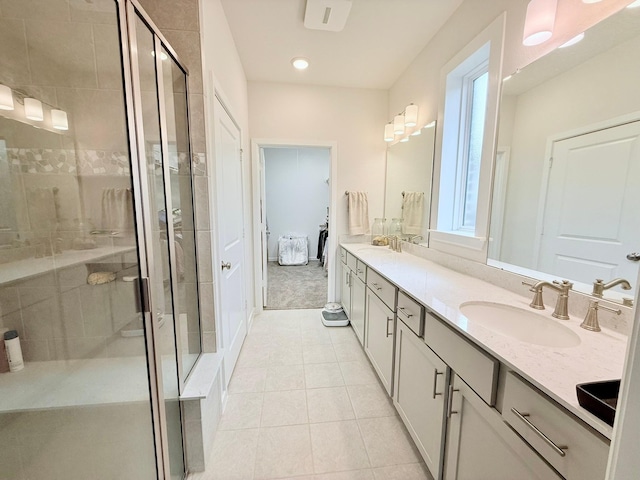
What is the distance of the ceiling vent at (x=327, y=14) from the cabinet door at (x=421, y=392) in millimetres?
2116

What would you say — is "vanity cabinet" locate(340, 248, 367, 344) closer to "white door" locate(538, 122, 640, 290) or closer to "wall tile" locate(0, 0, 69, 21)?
"white door" locate(538, 122, 640, 290)

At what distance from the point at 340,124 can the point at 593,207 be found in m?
2.54

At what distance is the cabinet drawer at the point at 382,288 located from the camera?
1627mm

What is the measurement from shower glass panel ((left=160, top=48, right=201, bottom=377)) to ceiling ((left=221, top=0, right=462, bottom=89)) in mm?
994

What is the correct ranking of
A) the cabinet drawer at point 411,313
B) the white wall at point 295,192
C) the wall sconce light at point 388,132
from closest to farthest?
the cabinet drawer at point 411,313, the wall sconce light at point 388,132, the white wall at point 295,192

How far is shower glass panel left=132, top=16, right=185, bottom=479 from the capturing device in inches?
42.8

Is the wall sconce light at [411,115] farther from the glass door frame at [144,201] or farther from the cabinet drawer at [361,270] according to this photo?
the glass door frame at [144,201]

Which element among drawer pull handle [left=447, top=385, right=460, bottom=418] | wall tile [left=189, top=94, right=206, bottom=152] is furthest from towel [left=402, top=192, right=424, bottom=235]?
wall tile [left=189, top=94, right=206, bottom=152]

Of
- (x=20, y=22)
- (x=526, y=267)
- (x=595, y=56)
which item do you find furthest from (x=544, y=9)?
(x=20, y=22)

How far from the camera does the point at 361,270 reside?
92.2 inches

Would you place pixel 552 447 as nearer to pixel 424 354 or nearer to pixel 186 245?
pixel 424 354

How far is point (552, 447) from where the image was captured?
650 mm

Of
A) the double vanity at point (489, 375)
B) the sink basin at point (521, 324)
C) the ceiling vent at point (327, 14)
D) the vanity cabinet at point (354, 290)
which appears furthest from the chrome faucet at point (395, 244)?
the ceiling vent at point (327, 14)

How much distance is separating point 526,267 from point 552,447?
37.0 inches
